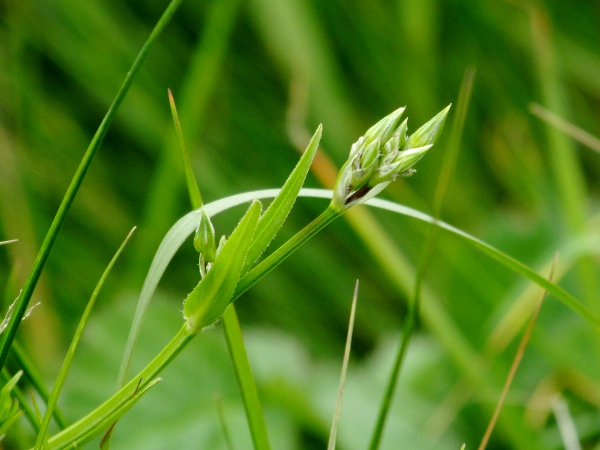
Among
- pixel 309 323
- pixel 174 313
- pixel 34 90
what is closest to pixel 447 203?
pixel 309 323

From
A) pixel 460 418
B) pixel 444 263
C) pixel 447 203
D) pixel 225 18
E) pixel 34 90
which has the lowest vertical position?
pixel 460 418

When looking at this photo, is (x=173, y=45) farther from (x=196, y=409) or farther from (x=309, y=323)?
(x=196, y=409)

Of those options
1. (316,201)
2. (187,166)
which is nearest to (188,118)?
(316,201)

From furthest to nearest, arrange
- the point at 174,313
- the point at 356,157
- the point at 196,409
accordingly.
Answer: the point at 174,313 → the point at 196,409 → the point at 356,157

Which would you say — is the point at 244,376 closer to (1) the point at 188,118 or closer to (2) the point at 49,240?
(2) the point at 49,240

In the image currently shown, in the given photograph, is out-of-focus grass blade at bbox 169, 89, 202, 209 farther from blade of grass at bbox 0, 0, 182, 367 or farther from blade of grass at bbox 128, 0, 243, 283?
blade of grass at bbox 128, 0, 243, 283

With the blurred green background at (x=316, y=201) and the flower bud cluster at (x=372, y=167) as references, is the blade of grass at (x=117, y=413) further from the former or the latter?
the blurred green background at (x=316, y=201)
